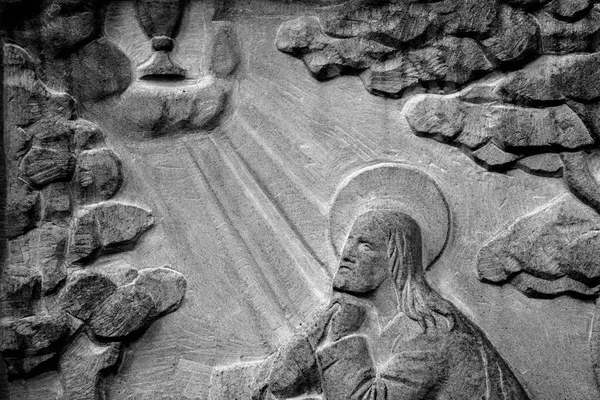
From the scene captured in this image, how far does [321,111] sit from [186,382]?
1656 mm

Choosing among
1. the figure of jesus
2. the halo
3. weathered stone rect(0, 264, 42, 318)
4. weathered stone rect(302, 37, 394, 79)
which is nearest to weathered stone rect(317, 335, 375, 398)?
the figure of jesus

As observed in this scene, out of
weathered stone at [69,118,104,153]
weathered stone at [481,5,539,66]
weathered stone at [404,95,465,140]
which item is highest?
weathered stone at [481,5,539,66]

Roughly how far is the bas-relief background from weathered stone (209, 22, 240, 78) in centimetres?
3

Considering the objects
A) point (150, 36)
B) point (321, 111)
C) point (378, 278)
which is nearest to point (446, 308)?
point (378, 278)

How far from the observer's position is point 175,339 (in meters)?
5.34

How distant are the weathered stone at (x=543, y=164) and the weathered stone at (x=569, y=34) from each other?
56 cm

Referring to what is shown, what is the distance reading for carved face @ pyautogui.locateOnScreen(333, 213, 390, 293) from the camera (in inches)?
198

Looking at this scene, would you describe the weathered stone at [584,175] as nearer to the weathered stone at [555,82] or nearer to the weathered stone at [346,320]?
the weathered stone at [555,82]

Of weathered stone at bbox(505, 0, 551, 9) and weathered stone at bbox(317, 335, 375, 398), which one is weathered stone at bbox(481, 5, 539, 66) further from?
weathered stone at bbox(317, 335, 375, 398)

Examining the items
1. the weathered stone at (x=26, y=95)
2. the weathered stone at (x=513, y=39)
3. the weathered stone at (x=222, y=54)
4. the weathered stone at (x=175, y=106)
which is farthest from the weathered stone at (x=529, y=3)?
the weathered stone at (x=26, y=95)

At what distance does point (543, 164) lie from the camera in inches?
204

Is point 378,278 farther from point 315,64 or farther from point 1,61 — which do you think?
point 1,61

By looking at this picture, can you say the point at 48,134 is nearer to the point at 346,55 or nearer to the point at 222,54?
the point at 222,54

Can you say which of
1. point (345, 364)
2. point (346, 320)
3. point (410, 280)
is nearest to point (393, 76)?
point (410, 280)
